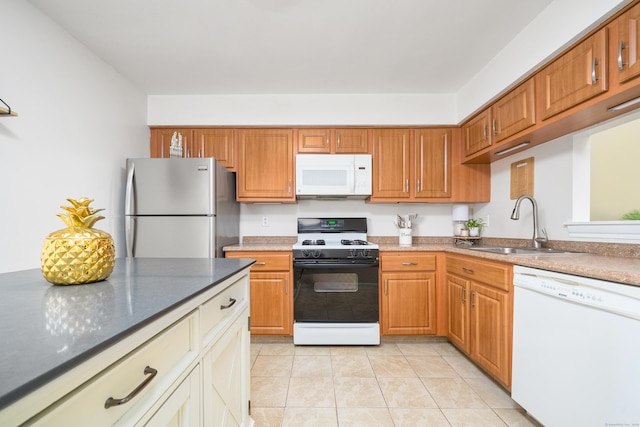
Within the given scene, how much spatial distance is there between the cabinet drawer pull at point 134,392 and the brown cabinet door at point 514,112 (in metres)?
2.35

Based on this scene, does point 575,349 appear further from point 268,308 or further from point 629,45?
point 268,308

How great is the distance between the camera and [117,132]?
2365 mm

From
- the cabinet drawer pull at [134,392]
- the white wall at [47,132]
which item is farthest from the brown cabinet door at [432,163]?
the white wall at [47,132]

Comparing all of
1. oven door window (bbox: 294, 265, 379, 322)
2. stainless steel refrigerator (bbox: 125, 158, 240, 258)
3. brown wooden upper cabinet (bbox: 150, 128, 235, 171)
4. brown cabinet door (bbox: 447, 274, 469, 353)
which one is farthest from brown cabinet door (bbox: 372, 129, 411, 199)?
stainless steel refrigerator (bbox: 125, 158, 240, 258)

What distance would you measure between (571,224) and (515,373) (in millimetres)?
1060

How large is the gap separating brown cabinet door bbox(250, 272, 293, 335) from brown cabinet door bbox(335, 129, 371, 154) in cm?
149

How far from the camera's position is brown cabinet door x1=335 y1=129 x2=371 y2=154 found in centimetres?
280

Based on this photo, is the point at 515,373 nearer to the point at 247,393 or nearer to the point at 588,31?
the point at 247,393

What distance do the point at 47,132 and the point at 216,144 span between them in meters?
1.26

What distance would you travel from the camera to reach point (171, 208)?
233 cm

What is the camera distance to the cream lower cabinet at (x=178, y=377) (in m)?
0.48

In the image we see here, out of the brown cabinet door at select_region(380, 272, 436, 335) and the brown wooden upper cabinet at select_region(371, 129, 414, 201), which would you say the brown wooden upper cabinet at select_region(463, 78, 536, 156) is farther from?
the brown cabinet door at select_region(380, 272, 436, 335)

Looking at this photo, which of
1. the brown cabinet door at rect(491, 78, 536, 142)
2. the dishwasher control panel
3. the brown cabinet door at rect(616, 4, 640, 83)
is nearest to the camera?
the dishwasher control panel

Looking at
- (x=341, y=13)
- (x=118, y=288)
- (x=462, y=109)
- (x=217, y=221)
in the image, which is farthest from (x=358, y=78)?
(x=118, y=288)
